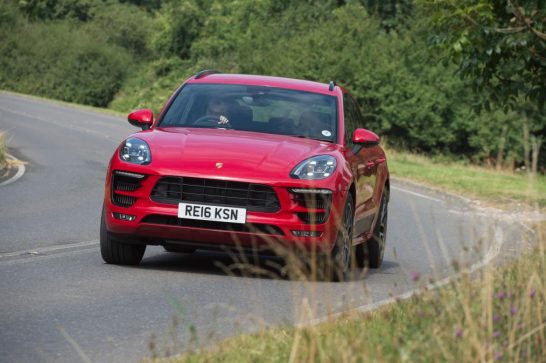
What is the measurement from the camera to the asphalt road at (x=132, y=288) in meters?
A: 7.38

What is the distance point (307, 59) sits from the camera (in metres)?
51.8

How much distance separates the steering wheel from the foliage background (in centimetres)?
725

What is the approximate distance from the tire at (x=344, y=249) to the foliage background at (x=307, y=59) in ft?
25.2

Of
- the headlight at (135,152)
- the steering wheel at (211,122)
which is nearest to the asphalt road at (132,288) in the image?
the headlight at (135,152)

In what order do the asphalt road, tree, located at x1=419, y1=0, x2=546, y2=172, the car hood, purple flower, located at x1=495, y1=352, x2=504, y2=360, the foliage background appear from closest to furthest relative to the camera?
purple flower, located at x1=495, y1=352, x2=504, y2=360 → the asphalt road → the car hood → tree, located at x1=419, y1=0, x2=546, y2=172 → the foliage background

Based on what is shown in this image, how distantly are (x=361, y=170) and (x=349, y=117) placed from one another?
816mm

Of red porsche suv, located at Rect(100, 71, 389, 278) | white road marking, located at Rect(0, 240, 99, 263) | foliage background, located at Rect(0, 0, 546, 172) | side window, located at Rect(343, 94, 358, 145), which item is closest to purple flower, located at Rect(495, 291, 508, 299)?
red porsche suv, located at Rect(100, 71, 389, 278)

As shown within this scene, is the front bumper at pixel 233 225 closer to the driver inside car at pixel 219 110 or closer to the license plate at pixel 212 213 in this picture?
the license plate at pixel 212 213

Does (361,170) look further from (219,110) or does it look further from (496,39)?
(496,39)

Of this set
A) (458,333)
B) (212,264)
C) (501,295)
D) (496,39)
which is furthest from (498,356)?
(496,39)

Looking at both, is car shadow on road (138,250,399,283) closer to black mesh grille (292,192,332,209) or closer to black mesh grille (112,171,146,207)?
black mesh grille (292,192,332,209)

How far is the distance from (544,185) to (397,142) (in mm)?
20794

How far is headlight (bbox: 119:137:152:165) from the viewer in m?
10.8

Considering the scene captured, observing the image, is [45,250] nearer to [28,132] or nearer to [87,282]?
[87,282]
